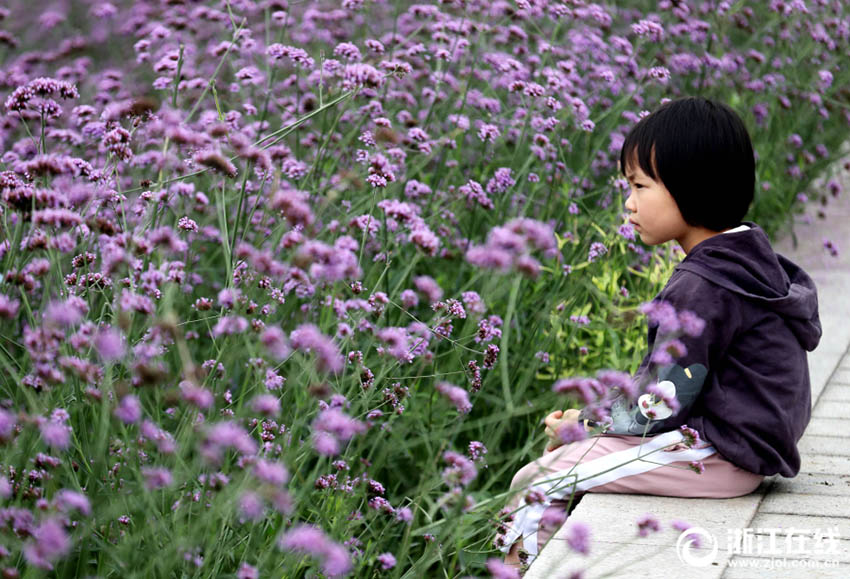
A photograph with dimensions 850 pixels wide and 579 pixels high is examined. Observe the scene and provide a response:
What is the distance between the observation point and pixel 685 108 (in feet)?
9.11

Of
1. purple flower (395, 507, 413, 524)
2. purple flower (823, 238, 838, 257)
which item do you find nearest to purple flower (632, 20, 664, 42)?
purple flower (823, 238, 838, 257)

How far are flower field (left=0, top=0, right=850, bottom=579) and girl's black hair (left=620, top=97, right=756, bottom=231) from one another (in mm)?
365

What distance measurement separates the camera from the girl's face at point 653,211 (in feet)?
9.09

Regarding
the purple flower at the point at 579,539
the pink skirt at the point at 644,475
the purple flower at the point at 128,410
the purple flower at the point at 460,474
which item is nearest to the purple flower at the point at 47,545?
the purple flower at the point at 128,410

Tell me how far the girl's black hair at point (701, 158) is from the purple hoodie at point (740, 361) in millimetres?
101

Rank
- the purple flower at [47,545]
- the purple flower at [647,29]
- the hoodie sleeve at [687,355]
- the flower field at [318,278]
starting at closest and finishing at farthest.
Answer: the purple flower at [47,545], the flower field at [318,278], the hoodie sleeve at [687,355], the purple flower at [647,29]

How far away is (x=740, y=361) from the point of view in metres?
2.67

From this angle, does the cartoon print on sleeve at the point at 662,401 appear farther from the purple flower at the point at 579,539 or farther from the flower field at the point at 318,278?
the purple flower at the point at 579,539

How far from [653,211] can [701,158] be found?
0.55 ft

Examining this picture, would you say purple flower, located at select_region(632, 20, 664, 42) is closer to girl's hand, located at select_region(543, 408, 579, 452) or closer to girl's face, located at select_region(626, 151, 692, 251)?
girl's face, located at select_region(626, 151, 692, 251)

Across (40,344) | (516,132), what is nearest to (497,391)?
(516,132)

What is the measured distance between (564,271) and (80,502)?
209 cm

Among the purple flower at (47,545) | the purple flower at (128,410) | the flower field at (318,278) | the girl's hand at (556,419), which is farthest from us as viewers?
the girl's hand at (556,419)

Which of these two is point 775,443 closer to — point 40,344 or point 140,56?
point 40,344
